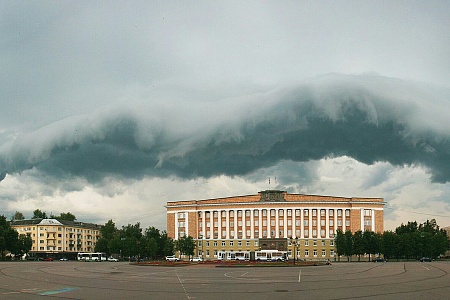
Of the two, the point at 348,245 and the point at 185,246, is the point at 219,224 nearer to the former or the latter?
the point at 185,246

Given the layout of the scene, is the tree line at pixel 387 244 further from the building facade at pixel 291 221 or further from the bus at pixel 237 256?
the bus at pixel 237 256

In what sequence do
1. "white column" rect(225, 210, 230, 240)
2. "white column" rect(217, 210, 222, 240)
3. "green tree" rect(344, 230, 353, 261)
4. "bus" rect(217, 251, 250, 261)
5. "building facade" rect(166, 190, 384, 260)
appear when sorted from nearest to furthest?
"bus" rect(217, 251, 250, 261) < "green tree" rect(344, 230, 353, 261) < "building facade" rect(166, 190, 384, 260) < "white column" rect(225, 210, 230, 240) < "white column" rect(217, 210, 222, 240)

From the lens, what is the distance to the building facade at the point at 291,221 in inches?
5428

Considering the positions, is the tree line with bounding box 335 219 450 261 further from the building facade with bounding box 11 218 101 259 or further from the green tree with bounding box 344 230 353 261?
the building facade with bounding box 11 218 101 259

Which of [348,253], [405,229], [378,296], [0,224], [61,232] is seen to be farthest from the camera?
[61,232]

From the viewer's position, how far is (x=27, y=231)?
181 m

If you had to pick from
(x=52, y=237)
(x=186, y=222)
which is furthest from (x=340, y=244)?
(x=52, y=237)

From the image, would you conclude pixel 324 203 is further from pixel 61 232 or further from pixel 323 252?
pixel 61 232

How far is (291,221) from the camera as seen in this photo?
139375 mm

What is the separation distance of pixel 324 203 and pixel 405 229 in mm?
41462

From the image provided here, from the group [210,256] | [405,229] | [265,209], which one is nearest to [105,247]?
[210,256]

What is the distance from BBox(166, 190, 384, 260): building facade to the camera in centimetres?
13788

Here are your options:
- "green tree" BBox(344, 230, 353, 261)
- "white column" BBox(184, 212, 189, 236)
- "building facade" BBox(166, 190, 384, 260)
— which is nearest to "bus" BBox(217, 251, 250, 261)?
"building facade" BBox(166, 190, 384, 260)

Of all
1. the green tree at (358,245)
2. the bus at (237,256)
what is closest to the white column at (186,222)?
the bus at (237,256)
